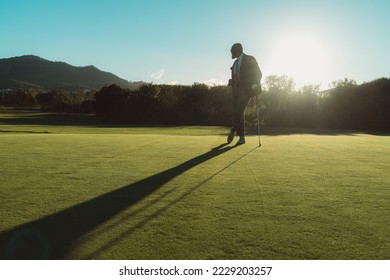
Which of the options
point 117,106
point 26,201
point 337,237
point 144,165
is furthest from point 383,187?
point 117,106

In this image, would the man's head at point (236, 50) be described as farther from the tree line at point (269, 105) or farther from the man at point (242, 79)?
the tree line at point (269, 105)

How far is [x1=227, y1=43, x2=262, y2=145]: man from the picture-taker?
9.88 meters

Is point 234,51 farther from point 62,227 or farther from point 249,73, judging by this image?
point 62,227

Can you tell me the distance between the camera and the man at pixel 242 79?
9.88 metres

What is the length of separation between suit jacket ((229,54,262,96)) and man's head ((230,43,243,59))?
0.55ft

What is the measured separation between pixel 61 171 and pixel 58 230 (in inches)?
94.5

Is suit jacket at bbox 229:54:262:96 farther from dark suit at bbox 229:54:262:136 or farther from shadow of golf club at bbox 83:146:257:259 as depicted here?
shadow of golf club at bbox 83:146:257:259

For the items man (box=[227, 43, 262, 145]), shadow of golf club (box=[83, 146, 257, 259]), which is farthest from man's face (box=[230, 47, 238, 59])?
shadow of golf club (box=[83, 146, 257, 259])

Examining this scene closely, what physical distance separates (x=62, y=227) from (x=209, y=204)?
1.32 m

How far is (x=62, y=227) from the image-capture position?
9.46ft


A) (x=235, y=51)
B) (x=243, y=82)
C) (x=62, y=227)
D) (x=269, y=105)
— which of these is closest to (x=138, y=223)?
(x=62, y=227)
